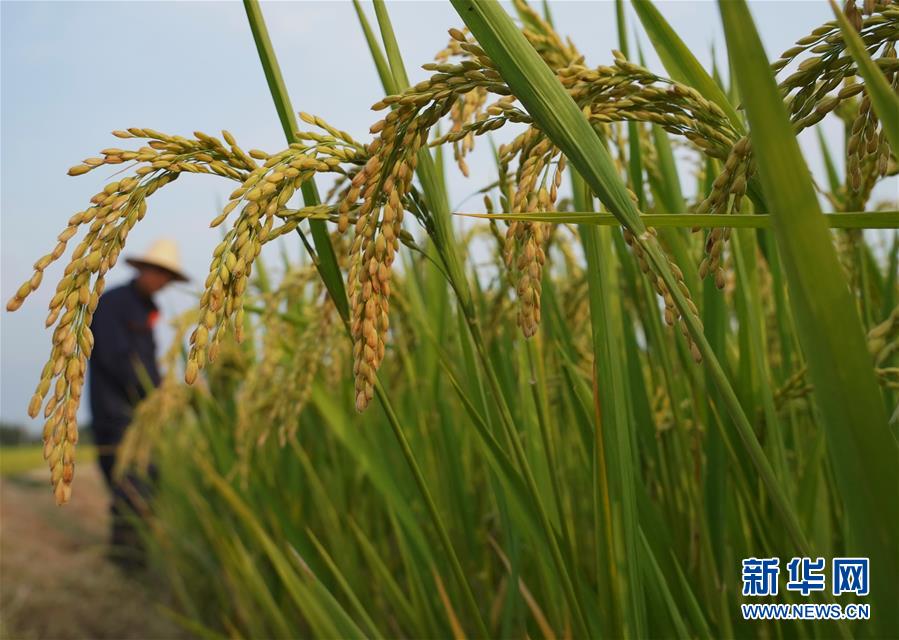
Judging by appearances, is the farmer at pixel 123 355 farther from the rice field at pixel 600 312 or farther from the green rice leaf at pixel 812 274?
the green rice leaf at pixel 812 274

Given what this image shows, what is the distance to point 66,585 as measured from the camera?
16.0ft

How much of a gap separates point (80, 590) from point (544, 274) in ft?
14.6

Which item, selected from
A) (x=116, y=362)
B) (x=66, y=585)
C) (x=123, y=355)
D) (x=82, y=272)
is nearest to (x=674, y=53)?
(x=82, y=272)

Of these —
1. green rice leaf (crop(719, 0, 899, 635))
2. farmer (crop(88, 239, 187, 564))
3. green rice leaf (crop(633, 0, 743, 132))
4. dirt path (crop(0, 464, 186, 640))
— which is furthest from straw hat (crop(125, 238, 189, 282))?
green rice leaf (crop(719, 0, 899, 635))

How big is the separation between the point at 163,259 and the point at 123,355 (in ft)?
3.13

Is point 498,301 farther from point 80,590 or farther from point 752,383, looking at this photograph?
point 80,590

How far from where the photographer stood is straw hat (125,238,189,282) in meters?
6.88

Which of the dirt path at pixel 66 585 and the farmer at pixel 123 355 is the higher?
the farmer at pixel 123 355

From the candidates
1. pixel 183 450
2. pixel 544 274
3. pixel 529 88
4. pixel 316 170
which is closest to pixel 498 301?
pixel 544 274

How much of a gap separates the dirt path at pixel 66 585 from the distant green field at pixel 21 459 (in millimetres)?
3517

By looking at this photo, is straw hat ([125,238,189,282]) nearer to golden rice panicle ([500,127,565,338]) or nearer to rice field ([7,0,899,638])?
rice field ([7,0,899,638])

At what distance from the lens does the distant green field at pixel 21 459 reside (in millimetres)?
11535

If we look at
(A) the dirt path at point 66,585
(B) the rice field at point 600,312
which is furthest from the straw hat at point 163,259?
(B) the rice field at point 600,312

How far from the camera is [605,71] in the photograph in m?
0.82
